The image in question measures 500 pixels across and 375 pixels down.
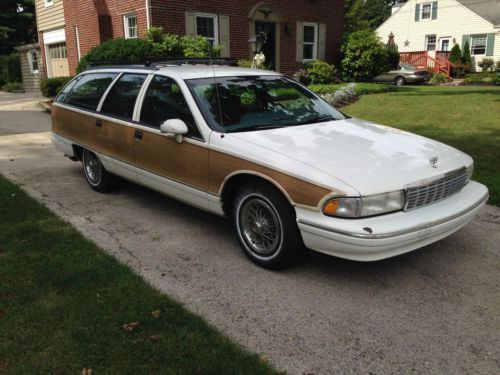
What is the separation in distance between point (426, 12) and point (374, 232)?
118 feet

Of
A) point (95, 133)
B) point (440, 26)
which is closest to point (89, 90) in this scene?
point (95, 133)

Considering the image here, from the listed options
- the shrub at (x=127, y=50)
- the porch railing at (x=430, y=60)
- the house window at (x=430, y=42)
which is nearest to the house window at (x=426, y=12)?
the house window at (x=430, y=42)

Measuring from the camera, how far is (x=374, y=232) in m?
3.36

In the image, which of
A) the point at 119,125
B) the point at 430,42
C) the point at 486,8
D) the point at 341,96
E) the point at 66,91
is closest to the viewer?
the point at 119,125

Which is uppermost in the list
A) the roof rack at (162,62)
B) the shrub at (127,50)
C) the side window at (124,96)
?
the shrub at (127,50)

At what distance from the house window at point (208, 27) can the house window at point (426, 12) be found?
23722mm

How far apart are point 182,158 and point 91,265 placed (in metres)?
1.27

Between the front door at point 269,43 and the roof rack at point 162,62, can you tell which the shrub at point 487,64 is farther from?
the roof rack at point 162,62

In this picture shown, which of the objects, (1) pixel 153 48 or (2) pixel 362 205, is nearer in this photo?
(2) pixel 362 205

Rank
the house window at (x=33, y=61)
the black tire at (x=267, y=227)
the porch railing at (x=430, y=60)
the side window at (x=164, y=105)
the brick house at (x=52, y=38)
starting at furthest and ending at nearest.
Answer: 1. the porch railing at (x=430, y=60)
2. the house window at (x=33, y=61)
3. the brick house at (x=52, y=38)
4. the side window at (x=164, y=105)
5. the black tire at (x=267, y=227)

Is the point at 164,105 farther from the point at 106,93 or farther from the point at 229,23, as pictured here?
the point at 229,23

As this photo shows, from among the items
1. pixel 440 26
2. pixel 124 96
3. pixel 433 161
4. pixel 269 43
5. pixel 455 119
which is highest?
pixel 440 26

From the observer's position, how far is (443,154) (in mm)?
4180

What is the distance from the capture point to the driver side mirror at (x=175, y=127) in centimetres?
443
